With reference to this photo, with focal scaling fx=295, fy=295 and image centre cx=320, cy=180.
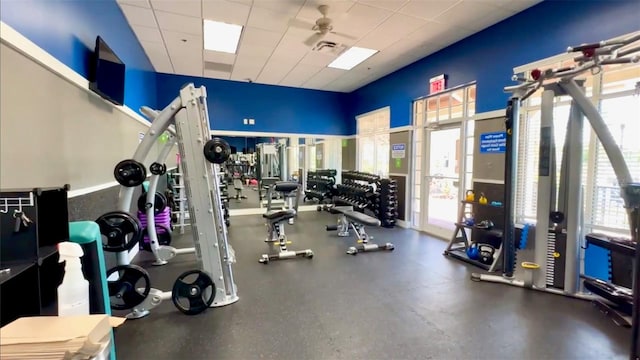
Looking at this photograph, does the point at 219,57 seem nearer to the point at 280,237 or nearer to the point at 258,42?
the point at 258,42

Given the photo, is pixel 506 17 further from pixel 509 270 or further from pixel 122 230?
pixel 122 230

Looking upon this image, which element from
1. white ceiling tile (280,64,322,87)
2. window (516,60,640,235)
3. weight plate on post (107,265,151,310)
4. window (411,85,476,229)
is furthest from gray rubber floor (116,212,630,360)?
white ceiling tile (280,64,322,87)

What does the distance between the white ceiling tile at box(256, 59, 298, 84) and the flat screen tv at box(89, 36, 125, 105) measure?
3.10 meters

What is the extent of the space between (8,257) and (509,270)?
4.15 metres

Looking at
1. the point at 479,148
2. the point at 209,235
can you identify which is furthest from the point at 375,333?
the point at 479,148

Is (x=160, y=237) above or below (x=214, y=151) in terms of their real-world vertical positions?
below

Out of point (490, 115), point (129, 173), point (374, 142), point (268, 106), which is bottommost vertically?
point (129, 173)

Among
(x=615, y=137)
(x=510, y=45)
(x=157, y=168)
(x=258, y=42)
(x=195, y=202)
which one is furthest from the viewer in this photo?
(x=258, y=42)

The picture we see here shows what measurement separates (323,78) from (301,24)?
111 inches

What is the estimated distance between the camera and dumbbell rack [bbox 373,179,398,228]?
19.8ft

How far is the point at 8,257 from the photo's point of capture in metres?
1.07

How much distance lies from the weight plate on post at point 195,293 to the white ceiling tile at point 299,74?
4684 mm

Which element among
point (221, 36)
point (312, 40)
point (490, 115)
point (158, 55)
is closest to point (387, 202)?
point (490, 115)

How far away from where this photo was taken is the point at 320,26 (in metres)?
3.79
